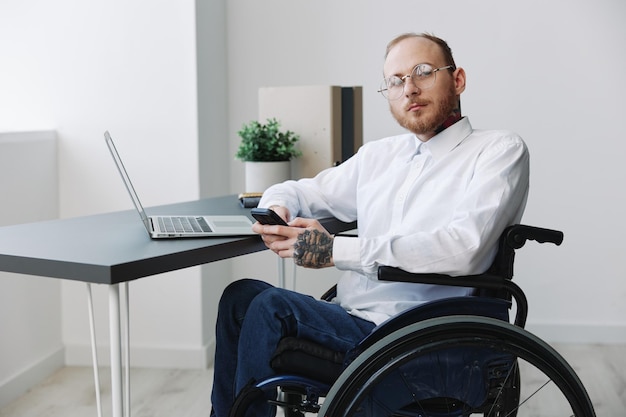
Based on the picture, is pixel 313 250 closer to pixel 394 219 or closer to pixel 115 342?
pixel 394 219

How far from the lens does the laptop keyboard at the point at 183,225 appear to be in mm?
1794

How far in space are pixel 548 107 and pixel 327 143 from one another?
3.99 ft

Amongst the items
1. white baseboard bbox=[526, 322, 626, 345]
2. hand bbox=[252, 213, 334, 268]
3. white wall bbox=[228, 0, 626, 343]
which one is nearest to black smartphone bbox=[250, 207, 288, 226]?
hand bbox=[252, 213, 334, 268]

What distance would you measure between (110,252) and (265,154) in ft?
3.90

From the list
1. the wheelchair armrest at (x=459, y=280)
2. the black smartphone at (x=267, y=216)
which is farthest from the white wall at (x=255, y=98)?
the wheelchair armrest at (x=459, y=280)

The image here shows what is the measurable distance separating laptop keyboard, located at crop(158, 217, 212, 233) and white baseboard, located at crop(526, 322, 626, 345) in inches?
81.6

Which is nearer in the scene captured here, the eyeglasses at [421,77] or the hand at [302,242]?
the hand at [302,242]

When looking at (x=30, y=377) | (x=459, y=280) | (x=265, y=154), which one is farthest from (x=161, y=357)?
(x=459, y=280)

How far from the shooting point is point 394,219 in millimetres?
1894

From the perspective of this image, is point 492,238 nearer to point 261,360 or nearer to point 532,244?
point 261,360

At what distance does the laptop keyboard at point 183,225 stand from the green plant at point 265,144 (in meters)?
0.71

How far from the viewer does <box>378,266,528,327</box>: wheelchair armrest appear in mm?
1564

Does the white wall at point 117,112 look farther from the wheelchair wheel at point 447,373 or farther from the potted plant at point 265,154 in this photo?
the wheelchair wheel at point 447,373

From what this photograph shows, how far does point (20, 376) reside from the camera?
119 inches
